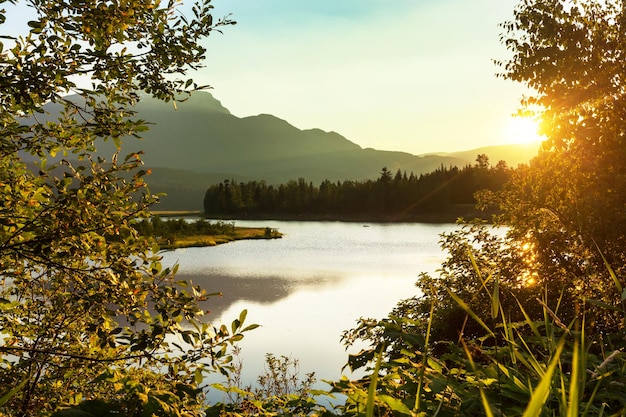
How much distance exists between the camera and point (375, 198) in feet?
492

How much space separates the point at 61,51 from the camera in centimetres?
449

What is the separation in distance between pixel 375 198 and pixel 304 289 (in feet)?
396

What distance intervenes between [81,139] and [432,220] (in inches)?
5124

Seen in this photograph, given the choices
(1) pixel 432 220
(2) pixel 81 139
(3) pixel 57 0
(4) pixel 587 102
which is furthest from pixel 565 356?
(1) pixel 432 220

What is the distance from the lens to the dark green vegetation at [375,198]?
470 ft

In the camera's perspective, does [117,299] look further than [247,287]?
No

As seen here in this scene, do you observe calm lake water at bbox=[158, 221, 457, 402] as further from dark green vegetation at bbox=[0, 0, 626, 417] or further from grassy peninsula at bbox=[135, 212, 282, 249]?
dark green vegetation at bbox=[0, 0, 626, 417]

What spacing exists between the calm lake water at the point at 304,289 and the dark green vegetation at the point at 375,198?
282ft

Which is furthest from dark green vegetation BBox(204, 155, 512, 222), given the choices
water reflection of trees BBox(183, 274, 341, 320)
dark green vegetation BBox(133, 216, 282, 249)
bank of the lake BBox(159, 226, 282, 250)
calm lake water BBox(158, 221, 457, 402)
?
water reflection of trees BBox(183, 274, 341, 320)

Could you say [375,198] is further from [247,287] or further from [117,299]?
[117,299]

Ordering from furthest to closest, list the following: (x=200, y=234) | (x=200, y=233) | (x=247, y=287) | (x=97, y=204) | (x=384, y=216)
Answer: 1. (x=384, y=216)
2. (x=200, y=233)
3. (x=200, y=234)
4. (x=247, y=287)
5. (x=97, y=204)

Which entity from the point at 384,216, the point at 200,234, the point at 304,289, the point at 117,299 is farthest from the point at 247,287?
the point at 384,216

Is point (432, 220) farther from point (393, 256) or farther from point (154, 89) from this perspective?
point (154, 89)

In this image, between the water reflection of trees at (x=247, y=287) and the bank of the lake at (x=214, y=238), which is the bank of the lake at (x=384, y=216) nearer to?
the bank of the lake at (x=214, y=238)
